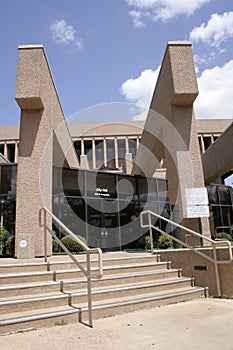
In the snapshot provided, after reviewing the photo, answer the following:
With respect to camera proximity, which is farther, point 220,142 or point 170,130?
point 220,142

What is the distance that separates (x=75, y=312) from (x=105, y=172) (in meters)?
10.2

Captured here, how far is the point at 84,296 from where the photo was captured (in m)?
4.86


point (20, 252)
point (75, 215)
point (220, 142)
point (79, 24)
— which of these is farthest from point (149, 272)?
point (220, 142)

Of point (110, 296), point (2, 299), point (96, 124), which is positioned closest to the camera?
point (2, 299)

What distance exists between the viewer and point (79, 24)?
10.1 meters

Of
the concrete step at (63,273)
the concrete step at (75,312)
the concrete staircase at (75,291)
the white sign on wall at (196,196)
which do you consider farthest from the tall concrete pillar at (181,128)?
the concrete step at (75,312)

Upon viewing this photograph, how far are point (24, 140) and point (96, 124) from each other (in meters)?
24.4

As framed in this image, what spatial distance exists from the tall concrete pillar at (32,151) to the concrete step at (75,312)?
15.3 feet

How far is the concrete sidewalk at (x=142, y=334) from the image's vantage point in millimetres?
3395

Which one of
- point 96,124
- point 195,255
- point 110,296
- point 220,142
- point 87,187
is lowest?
point 110,296

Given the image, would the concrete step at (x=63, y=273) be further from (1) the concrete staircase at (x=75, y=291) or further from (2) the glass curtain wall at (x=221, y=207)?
(2) the glass curtain wall at (x=221, y=207)

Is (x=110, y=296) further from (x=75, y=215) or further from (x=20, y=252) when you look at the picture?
(x=75, y=215)

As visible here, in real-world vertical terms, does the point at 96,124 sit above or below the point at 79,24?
above

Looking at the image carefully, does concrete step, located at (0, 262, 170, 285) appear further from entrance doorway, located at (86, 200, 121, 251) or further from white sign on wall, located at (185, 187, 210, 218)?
entrance doorway, located at (86, 200, 121, 251)
